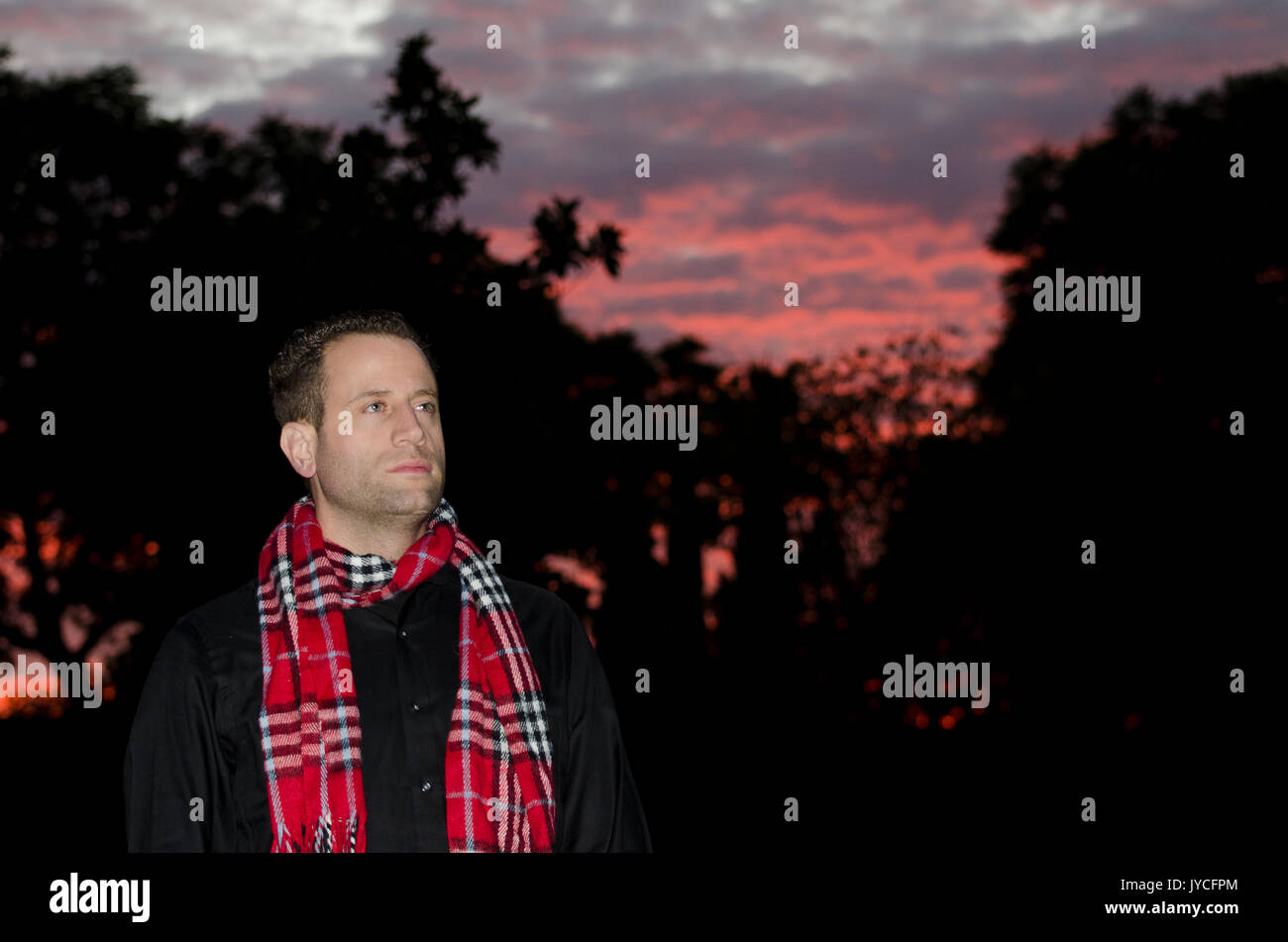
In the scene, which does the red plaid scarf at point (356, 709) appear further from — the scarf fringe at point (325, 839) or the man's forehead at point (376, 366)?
the man's forehead at point (376, 366)

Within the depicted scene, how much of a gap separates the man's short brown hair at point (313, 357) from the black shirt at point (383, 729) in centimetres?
60

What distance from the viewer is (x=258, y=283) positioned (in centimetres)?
1380

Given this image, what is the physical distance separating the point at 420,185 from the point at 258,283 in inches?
84.6

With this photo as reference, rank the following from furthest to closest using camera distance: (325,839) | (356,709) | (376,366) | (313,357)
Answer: (313,357), (376,366), (356,709), (325,839)

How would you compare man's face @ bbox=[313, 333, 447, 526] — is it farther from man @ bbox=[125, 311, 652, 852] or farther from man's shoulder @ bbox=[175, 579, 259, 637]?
man's shoulder @ bbox=[175, 579, 259, 637]

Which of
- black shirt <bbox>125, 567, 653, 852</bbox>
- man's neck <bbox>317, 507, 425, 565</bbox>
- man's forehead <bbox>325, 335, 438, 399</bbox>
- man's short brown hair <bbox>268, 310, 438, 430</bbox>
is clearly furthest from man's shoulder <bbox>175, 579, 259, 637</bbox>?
man's forehead <bbox>325, 335, 438, 399</bbox>

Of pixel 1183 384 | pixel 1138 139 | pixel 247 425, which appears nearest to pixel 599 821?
pixel 247 425

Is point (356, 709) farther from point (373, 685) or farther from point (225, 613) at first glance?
point (225, 613)

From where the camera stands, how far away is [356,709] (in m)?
3.83

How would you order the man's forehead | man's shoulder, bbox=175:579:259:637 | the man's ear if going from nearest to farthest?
man's shoulder, bbox=175:579:259:637 < the man's forehead < the man's ear

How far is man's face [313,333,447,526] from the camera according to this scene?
3836 mm

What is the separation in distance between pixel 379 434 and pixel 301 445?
369mm

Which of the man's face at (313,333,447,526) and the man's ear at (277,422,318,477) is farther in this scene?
the man's ear at (277,422,318,477)

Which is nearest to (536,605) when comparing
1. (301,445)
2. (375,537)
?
(375,537)
